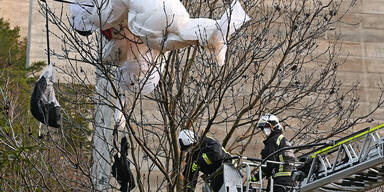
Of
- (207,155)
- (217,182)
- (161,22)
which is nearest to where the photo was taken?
(161,22)

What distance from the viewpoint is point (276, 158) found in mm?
13547

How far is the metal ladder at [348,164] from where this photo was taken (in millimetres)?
12477

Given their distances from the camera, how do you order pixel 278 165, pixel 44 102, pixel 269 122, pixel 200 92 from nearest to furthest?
1. pixel 44 102
2. pixel 278 165
3. pixel 269 122
4. pixel 200 92

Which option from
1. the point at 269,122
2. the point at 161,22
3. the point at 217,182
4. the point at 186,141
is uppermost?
the point at 161,22

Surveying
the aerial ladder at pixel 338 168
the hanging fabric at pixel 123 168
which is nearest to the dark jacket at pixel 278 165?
the aerial ladder at pixel 338 168

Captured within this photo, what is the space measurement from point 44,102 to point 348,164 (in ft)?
14.9

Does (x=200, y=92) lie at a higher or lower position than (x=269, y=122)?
higher

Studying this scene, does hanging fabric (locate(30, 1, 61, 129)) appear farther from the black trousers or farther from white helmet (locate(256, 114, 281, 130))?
white helmet (locate(256, 114, 281, 130))

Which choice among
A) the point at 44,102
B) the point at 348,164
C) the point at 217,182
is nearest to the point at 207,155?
the point at 217,182

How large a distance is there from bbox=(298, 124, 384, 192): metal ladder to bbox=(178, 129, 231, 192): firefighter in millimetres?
1366

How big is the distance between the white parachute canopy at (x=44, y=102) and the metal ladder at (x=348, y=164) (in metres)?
3.93

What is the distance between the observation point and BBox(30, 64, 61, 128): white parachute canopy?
1095cm

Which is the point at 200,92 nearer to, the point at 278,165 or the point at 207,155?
the point at 207,155

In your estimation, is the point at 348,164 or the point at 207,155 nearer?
the point at 348,164
